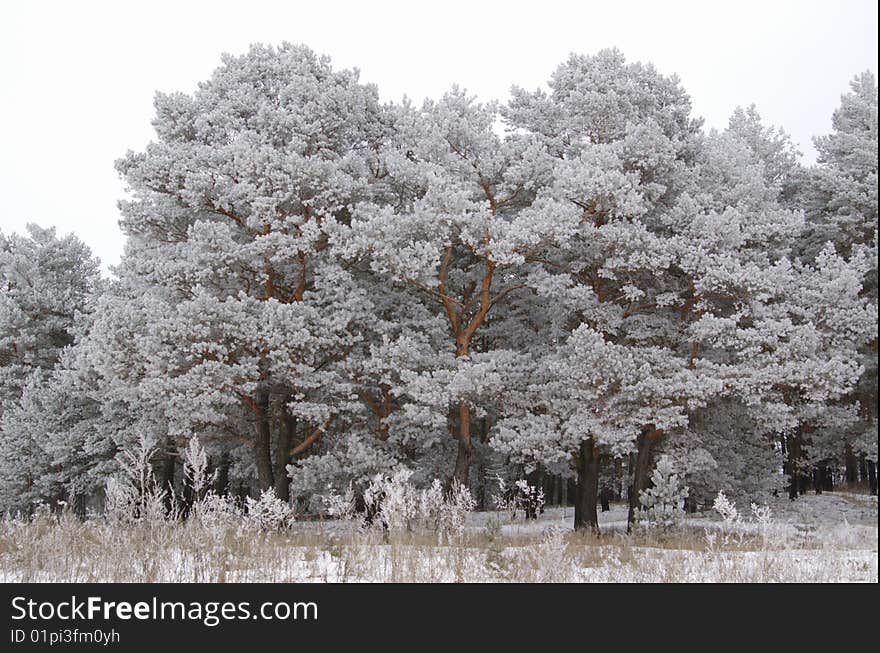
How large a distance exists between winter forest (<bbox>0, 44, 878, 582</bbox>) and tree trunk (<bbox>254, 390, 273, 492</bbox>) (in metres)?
0.06

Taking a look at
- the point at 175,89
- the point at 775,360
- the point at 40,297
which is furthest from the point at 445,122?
the point at 40,297

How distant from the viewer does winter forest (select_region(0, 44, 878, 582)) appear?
1459 centimetres

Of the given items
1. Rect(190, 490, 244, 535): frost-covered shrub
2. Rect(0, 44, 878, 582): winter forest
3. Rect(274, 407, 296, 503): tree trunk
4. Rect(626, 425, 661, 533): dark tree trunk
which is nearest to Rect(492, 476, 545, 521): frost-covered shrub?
Rect(0, 44, 878, 582): winter forest

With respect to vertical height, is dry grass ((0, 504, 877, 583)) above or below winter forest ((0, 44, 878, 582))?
below

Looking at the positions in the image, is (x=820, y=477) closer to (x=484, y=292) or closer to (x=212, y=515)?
(x=484, y=292)

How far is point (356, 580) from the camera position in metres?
6.35

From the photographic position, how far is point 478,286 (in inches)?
733

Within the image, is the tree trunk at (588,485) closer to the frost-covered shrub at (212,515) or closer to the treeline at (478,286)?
the treeline at (478,286)

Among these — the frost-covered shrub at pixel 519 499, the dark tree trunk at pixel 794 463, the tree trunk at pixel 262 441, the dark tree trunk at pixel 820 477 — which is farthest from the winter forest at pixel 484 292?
the dark tree trunk at pixel 820 477

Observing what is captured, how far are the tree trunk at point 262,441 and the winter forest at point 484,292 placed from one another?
0.19ft

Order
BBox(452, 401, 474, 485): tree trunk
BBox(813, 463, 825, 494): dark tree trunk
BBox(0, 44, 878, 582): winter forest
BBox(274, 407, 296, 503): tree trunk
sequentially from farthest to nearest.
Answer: BBox(813, 463, 825, 494): dark tree trunk → BBox(274, 407, 296, 503): tree trunk → BBox(452, 401, 474, 485): tree trunk → BBox(0, 44, 878, 582): winter forest

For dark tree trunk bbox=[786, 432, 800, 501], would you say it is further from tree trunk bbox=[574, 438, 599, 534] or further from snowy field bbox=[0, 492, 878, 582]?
snowy field bbox=[0, 492, 878, 582]

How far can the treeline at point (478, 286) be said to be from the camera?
14.6 meters

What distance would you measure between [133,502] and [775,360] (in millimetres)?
12924
